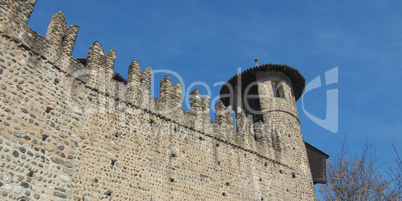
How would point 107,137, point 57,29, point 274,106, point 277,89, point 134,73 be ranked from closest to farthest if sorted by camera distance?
point 107,137 → point 57,29 → point 134,73 → point 274,106 → point 277,89

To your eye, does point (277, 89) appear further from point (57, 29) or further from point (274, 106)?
point (57, 29)

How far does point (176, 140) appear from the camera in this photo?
29.3ft

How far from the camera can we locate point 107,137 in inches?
292

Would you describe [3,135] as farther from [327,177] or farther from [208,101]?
[327,177]

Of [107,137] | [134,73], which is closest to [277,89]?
[134,73]

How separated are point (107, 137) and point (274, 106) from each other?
25.5ft

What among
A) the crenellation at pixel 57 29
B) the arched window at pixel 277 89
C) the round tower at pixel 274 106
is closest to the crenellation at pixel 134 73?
the crenellation at pixel 57 29

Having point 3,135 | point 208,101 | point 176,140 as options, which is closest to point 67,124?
point 3,135

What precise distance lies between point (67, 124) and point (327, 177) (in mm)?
11701

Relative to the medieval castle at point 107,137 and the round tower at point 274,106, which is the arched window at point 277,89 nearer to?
the round tower at point 274,106

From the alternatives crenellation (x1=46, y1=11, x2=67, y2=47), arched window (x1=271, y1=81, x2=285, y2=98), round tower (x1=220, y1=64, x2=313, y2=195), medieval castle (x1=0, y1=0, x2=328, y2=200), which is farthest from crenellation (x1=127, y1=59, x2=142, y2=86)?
arched window (x1=271, y1=81, x2=285, y2=98)

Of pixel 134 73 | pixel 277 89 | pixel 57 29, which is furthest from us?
pixel 277 89

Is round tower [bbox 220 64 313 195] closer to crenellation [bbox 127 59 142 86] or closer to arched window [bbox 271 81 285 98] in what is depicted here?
arched window [bbox 271 81 285 98]

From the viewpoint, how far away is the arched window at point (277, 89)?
14.0 m
